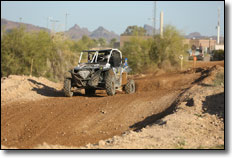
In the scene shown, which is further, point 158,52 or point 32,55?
point 158,52

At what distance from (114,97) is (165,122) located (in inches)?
204

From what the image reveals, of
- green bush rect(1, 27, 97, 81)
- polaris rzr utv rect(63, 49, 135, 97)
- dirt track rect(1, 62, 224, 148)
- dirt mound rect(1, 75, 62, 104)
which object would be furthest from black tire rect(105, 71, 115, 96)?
green bush rect(1, 27, 97, 81)

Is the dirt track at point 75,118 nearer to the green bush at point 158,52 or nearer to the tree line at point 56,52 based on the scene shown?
the tree line at point 56,52

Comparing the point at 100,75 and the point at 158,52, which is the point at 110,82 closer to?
the point at 100,75

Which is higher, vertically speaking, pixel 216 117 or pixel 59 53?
pixel 59 53

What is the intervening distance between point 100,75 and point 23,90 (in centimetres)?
409

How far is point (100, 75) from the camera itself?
55.1ft

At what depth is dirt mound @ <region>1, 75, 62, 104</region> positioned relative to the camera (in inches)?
647

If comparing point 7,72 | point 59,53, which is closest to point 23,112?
point 7,72

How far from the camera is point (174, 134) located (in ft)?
32.0

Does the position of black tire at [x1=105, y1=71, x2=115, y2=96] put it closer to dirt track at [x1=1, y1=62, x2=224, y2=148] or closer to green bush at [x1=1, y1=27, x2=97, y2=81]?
dirt track at [x1=1, y1=62, x2=224, y2=148]

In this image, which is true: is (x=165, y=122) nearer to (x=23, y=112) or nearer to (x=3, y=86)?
(x=23, y=112)

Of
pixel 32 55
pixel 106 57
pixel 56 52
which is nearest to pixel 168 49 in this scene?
pixel 56 52

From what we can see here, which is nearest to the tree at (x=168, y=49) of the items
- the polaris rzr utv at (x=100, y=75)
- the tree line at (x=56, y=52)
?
the tree line at (x=56, y=52)
